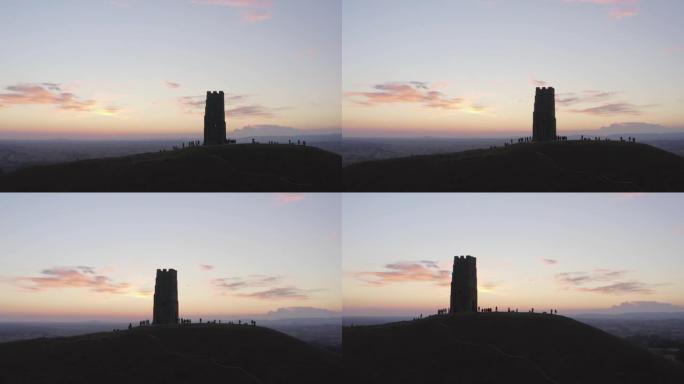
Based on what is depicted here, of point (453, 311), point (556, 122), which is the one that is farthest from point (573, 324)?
point (556, 122)

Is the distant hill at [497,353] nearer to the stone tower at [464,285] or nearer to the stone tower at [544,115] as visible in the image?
the stone tower at [464,285]

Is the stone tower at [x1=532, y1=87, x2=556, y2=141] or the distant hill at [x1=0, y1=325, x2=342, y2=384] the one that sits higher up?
the stone tower at [x1=532, y1=87, x2=556, y2=141]

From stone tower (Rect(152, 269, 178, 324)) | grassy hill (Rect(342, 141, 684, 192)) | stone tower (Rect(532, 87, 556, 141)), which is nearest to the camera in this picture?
stone tower (Rect(152, 269, 178, 324))

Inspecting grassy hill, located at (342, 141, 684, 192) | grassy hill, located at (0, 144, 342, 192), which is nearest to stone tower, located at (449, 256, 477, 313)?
grassy hill, located at (342, 141, 684, 192)

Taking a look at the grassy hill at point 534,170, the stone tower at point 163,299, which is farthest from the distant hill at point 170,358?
the grassy hill at point 534,170

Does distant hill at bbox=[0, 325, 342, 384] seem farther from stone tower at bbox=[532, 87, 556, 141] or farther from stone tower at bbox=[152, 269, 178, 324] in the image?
stone tower at bbox=[532, 87, 556, 141]

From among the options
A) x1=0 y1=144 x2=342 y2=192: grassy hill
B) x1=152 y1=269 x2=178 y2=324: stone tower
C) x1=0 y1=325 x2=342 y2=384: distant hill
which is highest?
x1=0 y1=144 x2=342 y2=192: grassy hill

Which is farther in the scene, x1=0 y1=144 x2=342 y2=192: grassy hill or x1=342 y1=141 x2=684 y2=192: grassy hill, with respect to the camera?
x1=342 y1=141 x2=684 y2=192: grassy hill

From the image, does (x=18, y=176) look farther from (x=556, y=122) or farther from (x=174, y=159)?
(x=556, y=122)
